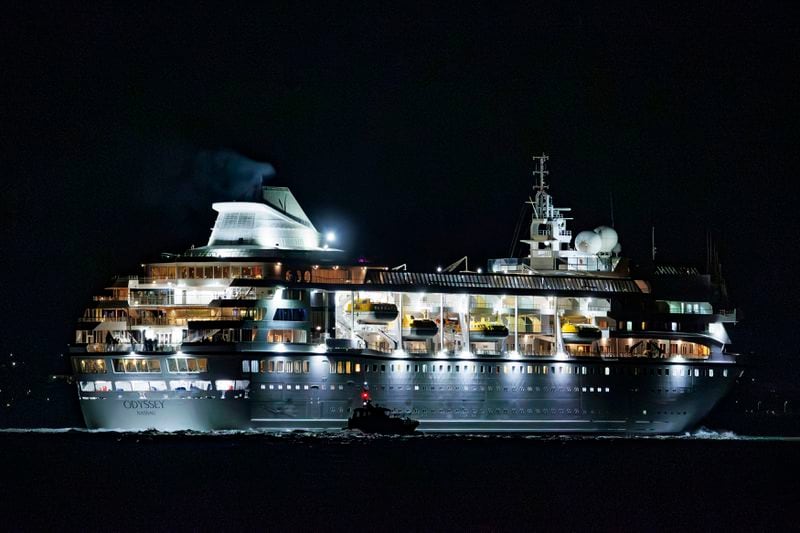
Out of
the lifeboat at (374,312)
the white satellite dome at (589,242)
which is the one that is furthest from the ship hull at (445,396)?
the white satellite dome at (589,242)

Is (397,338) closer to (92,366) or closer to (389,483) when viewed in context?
(92,366)

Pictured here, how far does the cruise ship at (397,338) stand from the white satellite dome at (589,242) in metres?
0.09

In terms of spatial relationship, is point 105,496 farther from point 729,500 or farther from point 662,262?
point 662,262

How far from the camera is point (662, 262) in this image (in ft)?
351

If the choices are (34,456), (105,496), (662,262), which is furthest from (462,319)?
(105,496)

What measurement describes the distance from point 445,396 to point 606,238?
1702cm

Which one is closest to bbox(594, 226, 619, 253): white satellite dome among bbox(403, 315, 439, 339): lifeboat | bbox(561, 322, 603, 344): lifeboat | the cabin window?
bbox(561, 322, 603, 344): lifeboat

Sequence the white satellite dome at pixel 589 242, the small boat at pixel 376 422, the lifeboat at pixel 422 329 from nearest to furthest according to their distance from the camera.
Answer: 1. the small boat at pixel 376 422
2. the lifeboat at pixel 422 329
3. the white satellite dome at pixel 589 242

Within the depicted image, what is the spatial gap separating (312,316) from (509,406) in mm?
12412

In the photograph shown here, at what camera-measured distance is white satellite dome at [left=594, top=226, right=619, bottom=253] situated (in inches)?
4281

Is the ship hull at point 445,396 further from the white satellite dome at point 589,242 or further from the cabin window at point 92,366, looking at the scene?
the white satellite dome at point 589,242

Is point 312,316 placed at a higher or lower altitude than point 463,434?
higher

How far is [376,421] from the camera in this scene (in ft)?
308

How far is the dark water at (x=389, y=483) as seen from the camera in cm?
7000
